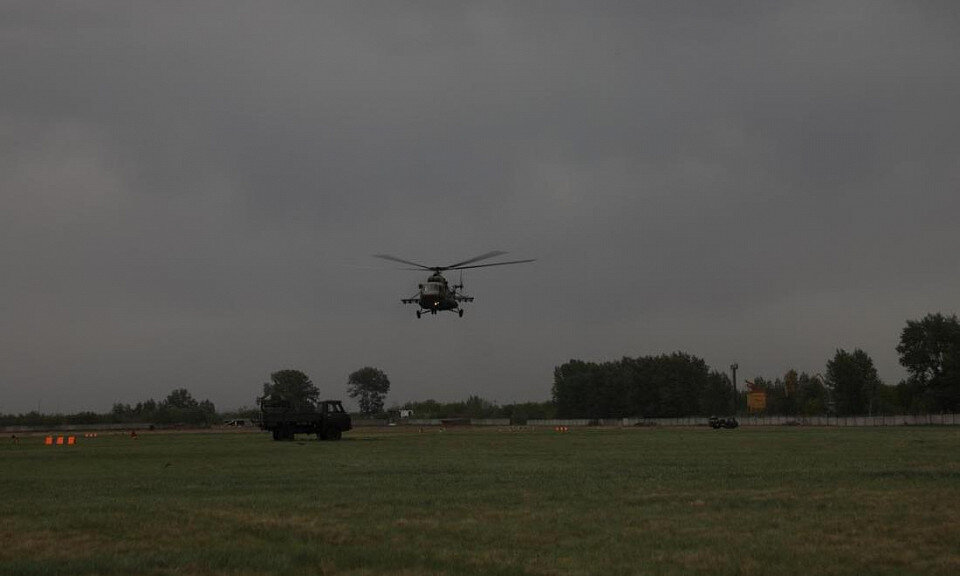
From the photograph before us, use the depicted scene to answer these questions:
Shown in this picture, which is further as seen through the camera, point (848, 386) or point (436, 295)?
point (848, 386)

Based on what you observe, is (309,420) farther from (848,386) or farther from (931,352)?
(848,386)

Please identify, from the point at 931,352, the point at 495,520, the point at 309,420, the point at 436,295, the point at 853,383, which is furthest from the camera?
the point at 853,383

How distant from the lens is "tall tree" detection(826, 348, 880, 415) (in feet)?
562

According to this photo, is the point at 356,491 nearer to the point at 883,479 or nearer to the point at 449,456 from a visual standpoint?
the point at 883,479

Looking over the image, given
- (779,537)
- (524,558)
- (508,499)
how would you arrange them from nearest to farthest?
(524,558) → (779,537) → (508,499)

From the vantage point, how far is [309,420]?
202 ft

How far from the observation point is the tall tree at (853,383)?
171375 mm

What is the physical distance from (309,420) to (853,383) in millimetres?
135910

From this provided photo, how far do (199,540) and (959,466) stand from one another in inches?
892

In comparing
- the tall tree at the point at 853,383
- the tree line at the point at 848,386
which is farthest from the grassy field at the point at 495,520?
the tall tree at the point at 853,383

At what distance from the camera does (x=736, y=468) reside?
28.7 metres

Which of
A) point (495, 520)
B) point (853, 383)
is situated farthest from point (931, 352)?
point (495, 520)

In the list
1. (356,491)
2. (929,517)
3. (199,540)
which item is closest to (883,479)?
(929,517)

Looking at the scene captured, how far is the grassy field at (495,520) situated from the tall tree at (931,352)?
116441mm
